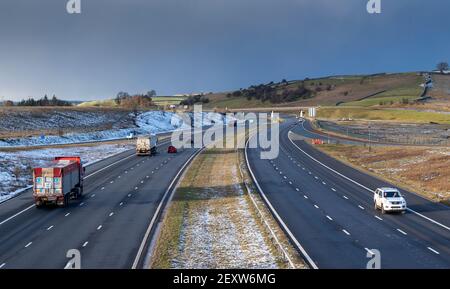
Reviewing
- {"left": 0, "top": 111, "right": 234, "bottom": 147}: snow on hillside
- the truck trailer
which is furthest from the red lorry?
{"left": 0, "top": 111, "right": 234, "bottom": 147}: snow on hillside

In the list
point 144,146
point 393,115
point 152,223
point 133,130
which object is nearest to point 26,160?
point 144,146

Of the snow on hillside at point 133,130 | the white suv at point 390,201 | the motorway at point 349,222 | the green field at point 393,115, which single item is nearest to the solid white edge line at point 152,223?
the motorway at point 349,222

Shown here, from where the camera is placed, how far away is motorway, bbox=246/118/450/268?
1037 inches

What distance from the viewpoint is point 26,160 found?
226 ft

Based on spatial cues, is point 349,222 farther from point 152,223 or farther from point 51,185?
point 51,185

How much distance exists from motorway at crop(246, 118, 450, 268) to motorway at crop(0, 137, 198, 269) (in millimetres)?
8496

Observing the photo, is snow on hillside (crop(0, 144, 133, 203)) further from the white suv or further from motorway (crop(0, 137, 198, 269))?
the white suv

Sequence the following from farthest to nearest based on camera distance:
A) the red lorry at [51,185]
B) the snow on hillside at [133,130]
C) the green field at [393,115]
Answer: the green field at [393,115] → the snow on hillside at [133,130] → the red lorry at [51,185]

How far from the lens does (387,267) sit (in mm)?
24125

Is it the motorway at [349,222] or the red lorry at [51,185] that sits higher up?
the red lorry at [51,185]

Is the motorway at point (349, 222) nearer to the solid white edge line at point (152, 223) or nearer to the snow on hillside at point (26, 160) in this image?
the solid white edge line at point (152, 223)

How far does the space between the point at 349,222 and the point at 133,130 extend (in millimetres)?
100815

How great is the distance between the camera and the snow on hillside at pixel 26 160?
5262cm

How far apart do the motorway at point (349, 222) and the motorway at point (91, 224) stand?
850 centimetres
